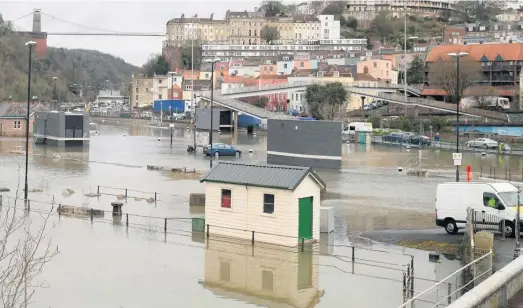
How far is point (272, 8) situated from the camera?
193000 millimetres

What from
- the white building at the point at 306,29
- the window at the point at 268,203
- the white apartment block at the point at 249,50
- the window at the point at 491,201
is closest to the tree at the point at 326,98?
the window at the point at 491,201

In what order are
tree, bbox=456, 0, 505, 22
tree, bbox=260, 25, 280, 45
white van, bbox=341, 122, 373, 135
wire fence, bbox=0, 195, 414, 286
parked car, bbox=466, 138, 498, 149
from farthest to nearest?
tree, bbox=456, 0, 505, 22 → tree, bbox=260, 25, 280, 45 → white van, bbox=341, 122, 373, 135 → parked car, bbox=466, 138, 498, 149 → wire fence, bbox=0, 195, 414, 286

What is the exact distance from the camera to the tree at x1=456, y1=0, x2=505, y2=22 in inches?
7116

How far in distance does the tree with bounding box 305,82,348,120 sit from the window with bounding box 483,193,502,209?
5705cm

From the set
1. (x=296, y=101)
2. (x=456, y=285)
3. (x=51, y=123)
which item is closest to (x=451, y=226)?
(x=456, y=285)

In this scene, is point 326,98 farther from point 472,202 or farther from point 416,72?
point 472,202

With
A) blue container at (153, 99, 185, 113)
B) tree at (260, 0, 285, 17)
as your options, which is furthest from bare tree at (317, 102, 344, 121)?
tree at (260, 0, 285, 17)

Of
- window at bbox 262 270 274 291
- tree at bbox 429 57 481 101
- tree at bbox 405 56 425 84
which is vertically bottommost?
window at bbox 262 270 274 291

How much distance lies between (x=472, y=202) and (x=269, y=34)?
150 metres

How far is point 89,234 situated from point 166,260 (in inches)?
146

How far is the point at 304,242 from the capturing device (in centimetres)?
1972

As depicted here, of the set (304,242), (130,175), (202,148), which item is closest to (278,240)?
(304,242)

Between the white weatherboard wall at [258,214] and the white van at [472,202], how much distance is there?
139 inches

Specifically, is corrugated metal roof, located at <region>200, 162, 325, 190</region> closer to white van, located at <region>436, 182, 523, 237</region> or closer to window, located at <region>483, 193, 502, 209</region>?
white van, located at <region>436, 182, 523, 237</region>
